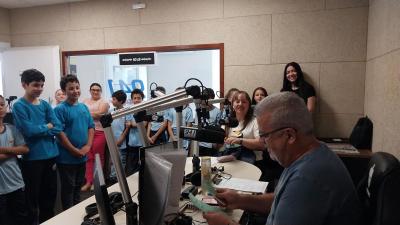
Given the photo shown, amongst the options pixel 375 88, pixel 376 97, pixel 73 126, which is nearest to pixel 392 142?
pixel 376 97

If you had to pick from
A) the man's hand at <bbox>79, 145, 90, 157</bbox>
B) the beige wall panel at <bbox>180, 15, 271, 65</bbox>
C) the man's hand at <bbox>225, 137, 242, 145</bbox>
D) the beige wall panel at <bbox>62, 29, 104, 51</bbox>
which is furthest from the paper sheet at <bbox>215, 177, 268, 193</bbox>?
the beige wall panel at <bbox>62, 29, 104, 51</bbox>

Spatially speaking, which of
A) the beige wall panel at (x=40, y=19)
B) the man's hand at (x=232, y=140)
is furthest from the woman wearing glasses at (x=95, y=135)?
the man's hand at (x=232, y=140)

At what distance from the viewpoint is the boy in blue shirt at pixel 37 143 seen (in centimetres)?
265

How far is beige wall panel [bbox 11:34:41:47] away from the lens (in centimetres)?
520

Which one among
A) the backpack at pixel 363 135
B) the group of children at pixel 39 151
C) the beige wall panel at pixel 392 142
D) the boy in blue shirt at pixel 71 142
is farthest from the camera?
the backpack at pixel 363 135

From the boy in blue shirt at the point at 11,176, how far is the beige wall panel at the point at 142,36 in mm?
2414

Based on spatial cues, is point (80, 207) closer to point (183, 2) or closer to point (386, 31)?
point (386, 31)

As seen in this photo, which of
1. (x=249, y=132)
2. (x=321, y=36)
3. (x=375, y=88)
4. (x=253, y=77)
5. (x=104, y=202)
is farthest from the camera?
(x=253, y=77)

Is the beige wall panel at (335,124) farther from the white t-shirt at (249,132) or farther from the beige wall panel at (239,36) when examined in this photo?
the white t-shirt at (249,132)

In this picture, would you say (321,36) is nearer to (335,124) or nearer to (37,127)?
(335,124)

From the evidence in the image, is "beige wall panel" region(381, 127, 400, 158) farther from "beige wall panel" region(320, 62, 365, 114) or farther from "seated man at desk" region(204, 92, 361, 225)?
"seated man at desk" region(204, 92, 361, 225)

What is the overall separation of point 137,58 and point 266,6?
6.79 feet

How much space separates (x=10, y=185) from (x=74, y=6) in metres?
3.41

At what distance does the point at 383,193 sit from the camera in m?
1.00
